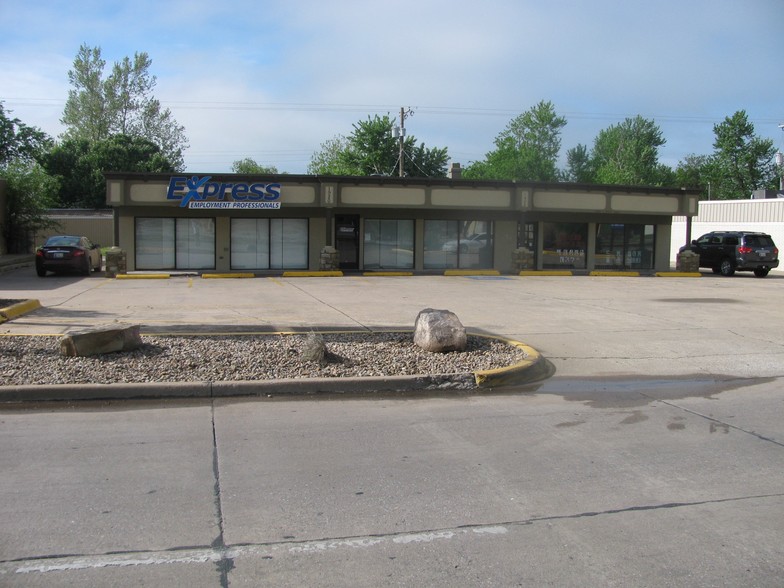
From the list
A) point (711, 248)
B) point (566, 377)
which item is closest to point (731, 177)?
point (711, 248)

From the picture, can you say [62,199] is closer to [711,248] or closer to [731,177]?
[711,248]

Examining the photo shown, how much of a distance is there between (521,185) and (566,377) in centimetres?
2090

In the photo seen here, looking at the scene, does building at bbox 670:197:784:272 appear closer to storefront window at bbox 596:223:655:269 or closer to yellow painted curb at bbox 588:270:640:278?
storefront window at bbox 596:223:655:269

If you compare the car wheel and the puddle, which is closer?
the puddle

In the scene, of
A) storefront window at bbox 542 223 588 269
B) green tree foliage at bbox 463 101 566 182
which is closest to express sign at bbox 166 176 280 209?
storefront window at bbox 542 223 588 269

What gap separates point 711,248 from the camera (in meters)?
31.8

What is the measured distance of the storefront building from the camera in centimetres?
2683

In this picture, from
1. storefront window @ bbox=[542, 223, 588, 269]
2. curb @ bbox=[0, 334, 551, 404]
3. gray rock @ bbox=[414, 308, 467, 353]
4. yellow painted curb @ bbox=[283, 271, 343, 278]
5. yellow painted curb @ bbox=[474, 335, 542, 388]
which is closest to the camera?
curb @ bbox=[0, 334, 551, 404]

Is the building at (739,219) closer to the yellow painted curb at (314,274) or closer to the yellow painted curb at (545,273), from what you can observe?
the yellow painted curb at (545,273)

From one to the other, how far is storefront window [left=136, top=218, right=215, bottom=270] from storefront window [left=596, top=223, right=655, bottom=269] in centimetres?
1694

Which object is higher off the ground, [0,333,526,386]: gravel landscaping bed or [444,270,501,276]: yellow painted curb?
[444,270,501,276]: yellow painted curb

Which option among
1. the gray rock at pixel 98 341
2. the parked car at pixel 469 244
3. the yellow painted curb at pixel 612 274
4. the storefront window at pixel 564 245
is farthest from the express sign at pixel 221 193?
the gray rock at pixel 98 341

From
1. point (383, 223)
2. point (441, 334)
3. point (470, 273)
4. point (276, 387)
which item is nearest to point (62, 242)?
point (383, 223)

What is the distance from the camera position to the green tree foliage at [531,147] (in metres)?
70.8
